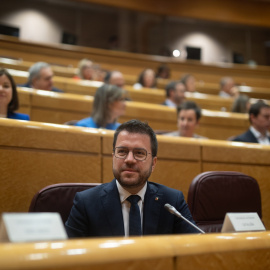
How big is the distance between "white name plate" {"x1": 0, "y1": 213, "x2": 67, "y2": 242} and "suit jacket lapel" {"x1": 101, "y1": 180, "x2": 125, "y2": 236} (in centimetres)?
27

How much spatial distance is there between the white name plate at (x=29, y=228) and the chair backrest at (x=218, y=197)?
535mm

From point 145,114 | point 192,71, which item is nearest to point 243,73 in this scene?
point 192,71

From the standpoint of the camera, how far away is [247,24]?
4152mm

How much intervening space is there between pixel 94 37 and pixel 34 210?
3.61 meters

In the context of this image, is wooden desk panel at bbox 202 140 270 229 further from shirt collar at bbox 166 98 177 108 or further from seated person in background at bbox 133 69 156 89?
seated person in background at bbox 133 69 156 89

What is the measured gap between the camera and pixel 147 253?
434mm

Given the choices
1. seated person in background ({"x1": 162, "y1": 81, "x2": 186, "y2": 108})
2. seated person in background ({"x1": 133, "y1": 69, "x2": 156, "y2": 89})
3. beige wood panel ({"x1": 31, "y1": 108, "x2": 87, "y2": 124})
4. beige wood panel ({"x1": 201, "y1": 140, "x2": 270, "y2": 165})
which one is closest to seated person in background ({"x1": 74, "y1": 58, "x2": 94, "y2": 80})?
seated person in background ({"x1": 133, "y1": 69, "x2": 156, "y2": 89})

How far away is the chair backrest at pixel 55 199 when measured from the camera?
792mm

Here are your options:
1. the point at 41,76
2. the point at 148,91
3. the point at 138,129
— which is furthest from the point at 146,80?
the point at 138,129

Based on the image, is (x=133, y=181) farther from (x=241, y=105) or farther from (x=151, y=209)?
(x=241, y=105)

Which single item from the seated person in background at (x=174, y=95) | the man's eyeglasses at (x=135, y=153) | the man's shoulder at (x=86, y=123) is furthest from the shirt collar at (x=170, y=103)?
the man's eyeglasses at (x=135, y=153)

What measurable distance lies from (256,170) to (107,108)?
55 centimetres

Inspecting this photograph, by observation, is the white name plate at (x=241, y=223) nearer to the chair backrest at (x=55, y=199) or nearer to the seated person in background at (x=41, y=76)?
the chair backrest at (x=55, y=199)

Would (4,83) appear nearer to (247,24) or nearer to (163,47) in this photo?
(163,47)
